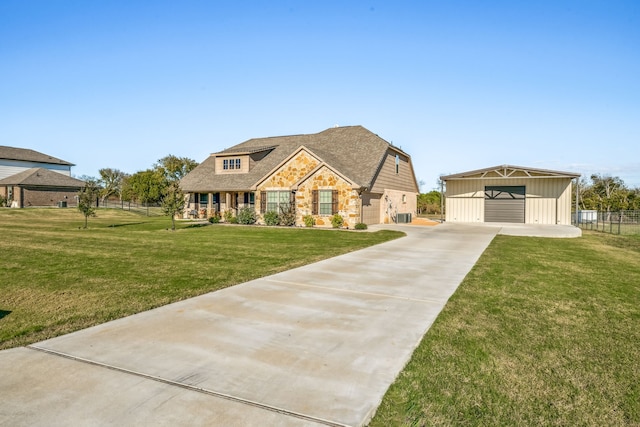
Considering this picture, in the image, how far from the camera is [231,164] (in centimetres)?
3272

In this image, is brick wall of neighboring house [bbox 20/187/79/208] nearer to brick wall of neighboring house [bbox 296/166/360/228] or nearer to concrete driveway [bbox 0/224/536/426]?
brick wall of neighboring house [bbox 296/166/360/228]

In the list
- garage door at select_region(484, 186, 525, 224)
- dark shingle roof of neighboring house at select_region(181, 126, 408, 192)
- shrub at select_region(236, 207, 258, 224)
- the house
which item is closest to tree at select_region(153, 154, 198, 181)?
the house

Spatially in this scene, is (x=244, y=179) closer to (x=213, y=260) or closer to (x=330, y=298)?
(x=213, y=260)

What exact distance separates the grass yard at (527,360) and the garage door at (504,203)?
2285 centimetres

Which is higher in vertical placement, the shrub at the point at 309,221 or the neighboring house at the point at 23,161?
the neighboring house at the point at 23,161

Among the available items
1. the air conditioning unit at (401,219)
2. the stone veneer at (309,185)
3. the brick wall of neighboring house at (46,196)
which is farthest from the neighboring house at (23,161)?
the air conditioning unit at (401,219)

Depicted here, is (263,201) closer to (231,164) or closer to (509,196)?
(231,164)

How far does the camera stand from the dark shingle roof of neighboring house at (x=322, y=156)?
2645cm

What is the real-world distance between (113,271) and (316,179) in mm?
16869

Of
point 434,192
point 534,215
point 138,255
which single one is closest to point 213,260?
point 138,255

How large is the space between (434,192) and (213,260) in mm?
36581

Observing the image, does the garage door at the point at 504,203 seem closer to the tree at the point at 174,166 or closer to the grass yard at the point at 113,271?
the grass yard at the point at 113,271

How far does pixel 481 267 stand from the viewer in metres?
10.8

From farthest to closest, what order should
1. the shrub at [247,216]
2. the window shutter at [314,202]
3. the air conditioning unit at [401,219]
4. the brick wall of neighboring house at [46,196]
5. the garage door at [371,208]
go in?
the brick wall of neighboring house at [46,196] → the air conditioning unit at [401,219] → the shrub at [247,216] → the window shutter at [314,202] → the garage door at [371,208]
